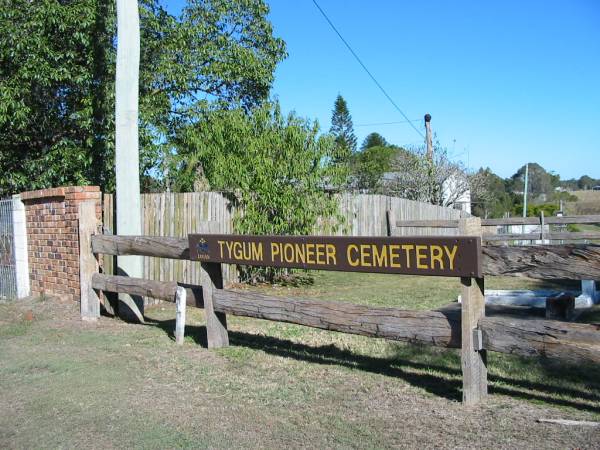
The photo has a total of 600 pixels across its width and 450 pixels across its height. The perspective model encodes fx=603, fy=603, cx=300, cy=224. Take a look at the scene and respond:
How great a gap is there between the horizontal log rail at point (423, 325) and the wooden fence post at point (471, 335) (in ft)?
0.24

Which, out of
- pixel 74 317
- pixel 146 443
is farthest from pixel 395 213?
pixel 146 443

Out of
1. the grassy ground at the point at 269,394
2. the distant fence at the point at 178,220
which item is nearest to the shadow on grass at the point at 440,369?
the grassy ground at the point at 269,394

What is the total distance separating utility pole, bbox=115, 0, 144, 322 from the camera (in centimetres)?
829

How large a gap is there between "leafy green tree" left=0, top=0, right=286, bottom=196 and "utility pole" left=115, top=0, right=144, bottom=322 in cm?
302

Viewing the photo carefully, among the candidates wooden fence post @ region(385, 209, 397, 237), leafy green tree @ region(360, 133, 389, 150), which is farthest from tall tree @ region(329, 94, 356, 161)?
wooden fence post @ region(385, 209, 397, 237)

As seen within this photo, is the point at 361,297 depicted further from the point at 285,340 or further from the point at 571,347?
the point at 571,347

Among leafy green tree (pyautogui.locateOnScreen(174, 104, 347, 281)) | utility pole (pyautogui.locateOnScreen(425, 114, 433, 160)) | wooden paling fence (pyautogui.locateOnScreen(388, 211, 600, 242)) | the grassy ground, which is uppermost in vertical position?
utility pole (pyautogui.locateOnScreen(425, 114, 433, 160))

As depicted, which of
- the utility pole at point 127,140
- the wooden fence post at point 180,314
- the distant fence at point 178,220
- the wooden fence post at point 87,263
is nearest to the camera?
the wooden fence post at point 180,314

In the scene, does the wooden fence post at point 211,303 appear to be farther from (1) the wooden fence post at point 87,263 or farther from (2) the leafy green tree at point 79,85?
(2) the leafy green tree at point 79,85

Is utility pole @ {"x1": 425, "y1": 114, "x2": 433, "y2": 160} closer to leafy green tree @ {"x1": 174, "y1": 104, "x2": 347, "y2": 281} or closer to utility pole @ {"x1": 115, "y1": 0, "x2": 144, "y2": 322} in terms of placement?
leafy green tree @ {"x1": 174, "y1": 104, "x2": 347, "y2": 281}

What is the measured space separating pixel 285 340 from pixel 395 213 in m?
11.2

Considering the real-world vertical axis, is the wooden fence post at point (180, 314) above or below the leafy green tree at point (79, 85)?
below

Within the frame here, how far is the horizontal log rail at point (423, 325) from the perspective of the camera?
3963 mm

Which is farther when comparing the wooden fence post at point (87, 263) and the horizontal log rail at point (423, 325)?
the wooden fence post at point (87, 263)
